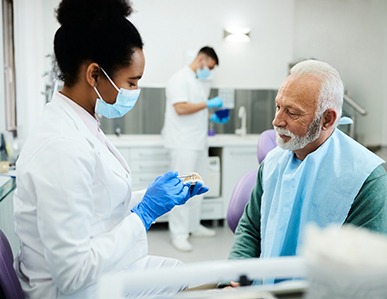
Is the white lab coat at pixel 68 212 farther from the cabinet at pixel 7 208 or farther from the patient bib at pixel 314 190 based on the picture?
the cabinet at pixel 7 208

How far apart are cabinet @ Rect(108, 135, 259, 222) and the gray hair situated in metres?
2.38

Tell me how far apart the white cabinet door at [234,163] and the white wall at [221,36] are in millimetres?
856

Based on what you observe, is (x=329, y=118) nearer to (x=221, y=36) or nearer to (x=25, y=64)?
(x=25, y=64)

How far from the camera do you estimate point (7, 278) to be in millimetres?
1013

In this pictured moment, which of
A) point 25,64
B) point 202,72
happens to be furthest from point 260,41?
point 25,64

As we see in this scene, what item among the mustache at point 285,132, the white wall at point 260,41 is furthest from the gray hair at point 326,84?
the white wall at point 260,41

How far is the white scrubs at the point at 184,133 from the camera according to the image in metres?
3.33

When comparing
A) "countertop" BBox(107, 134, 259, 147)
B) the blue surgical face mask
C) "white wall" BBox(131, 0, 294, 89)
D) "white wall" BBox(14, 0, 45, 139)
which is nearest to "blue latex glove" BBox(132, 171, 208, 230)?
the blue surgical face mask

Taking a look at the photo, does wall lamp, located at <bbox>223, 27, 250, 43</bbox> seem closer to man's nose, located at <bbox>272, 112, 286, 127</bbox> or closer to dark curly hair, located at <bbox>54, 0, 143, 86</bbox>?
man's nose, located at <bbox>272, 112, 286, 127</bbox>

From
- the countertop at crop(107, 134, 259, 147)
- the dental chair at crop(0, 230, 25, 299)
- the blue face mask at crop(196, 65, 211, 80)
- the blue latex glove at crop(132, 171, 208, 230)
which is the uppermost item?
the blue face mask at crop(196, 65, 211, 80)

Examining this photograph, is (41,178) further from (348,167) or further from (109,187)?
(348,167)

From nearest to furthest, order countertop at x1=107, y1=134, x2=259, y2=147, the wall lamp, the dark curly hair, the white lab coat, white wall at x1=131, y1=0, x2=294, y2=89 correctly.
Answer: the white lab coat, the dark curly hair, countertop at x1=107, y1=134, x2=259, y2=147, white wall at x1=131, y1=0, x2=294, y2=89, the wall lamp

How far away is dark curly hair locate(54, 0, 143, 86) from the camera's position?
113 cm

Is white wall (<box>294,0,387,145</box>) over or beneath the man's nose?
over
